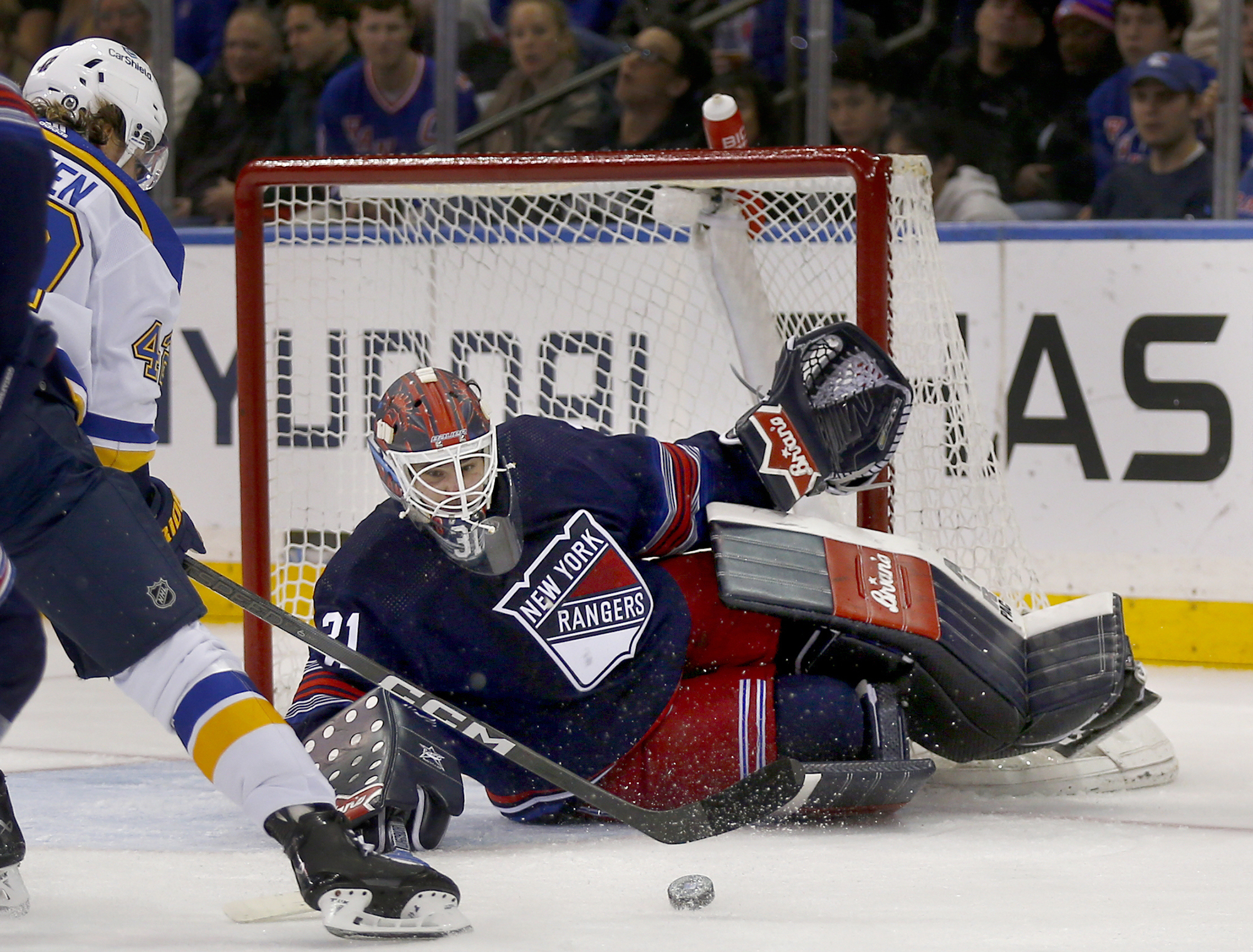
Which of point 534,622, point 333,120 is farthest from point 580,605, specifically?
point 333,120

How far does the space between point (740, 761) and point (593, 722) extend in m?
0.20

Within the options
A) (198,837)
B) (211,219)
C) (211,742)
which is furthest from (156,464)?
(211,742)

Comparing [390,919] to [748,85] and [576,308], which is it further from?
[748,85]

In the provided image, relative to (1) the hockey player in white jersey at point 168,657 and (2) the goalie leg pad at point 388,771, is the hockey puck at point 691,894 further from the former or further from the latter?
(2) the goalie leg pad at point 388,771

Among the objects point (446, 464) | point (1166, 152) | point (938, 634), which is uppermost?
point (1166, 152)

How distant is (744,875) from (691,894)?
19 cm

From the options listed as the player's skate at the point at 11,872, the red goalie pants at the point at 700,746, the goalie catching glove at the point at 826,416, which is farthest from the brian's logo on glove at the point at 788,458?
the player's skate at the point at 11,872

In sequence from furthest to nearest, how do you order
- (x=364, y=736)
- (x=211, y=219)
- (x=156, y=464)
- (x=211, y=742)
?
(x=211, y=219)
(x=156, y=464)
(x=364, y=736)
(x=211, y=742)

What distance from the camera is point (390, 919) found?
5.74 feet

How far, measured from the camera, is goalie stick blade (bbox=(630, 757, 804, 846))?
7.23 feet

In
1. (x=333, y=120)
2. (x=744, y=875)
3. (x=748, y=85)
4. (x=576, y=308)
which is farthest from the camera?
(x=333, y=120)

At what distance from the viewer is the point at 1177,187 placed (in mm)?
3879

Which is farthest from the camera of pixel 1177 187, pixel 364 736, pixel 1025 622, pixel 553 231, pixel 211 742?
pixel 1177 187

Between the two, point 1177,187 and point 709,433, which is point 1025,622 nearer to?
point 709,433
